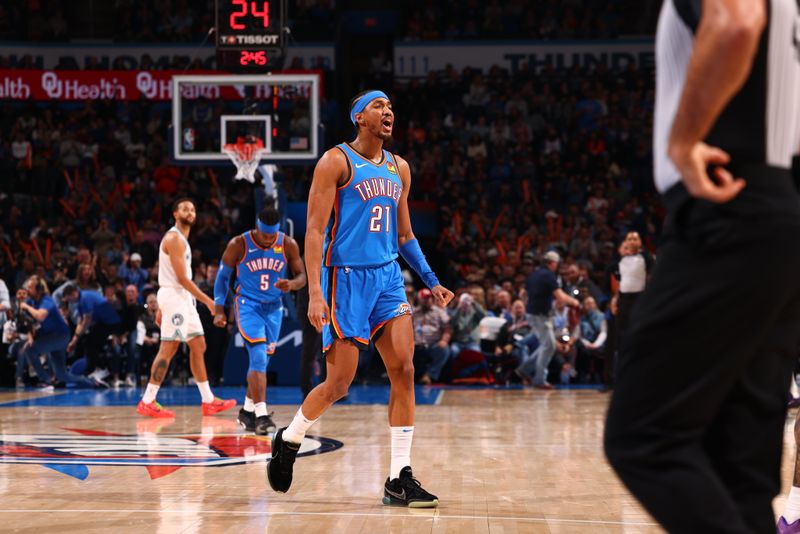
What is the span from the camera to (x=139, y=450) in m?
7.58

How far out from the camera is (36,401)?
1234 centimetres

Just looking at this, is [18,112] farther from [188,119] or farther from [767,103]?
[767,103]

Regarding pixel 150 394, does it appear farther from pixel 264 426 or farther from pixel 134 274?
pixel 134 274

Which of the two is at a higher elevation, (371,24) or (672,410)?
(371,24)

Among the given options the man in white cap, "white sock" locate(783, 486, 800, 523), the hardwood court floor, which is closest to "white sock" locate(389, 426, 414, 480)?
the hardwood court floor

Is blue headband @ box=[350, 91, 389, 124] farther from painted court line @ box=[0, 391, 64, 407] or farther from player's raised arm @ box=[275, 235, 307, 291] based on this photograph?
painted court line @ box=[0, 391, 64, 407]

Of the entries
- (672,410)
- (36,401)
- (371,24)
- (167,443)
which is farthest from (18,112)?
(672,410)

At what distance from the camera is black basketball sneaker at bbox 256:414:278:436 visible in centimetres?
875

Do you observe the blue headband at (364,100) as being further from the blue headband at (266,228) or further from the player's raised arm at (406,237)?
the blue headband at (266,228)

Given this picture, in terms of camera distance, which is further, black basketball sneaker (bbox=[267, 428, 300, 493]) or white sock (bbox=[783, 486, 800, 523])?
black basketball sneaker (bbox=[267, 428, 300, 493])

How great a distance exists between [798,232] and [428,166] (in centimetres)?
1933

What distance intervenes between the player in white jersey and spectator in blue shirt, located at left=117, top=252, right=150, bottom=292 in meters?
6.35

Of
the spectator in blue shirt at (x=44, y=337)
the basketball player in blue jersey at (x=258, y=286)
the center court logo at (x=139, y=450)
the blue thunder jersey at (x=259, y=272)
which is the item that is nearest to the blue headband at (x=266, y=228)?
the basketball player in blue jersey at (x=258, y=286)

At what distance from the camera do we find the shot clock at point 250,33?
13.1 meters
